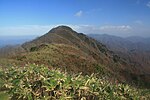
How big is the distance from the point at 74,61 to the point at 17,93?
37.4 meters

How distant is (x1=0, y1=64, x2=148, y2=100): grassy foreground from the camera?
356 inches

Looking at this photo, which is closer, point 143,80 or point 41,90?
point 41,90

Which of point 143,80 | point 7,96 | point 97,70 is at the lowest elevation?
point 143,80

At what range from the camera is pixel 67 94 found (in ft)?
29.7

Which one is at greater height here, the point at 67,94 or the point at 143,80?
the point at 67,94

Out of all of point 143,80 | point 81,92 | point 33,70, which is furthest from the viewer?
point 143,80

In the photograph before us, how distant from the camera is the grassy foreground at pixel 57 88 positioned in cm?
903

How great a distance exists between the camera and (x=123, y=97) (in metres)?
9.51

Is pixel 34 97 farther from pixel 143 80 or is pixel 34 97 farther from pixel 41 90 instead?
pixel 143 80

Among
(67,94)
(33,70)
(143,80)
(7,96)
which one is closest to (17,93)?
(7,96)

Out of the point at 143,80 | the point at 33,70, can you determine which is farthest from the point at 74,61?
the point at 33,70

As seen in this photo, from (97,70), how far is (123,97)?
38799 mm

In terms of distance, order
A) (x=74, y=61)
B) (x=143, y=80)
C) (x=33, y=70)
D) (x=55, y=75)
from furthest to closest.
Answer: (x=143, y=80) < (x=74, y=61) < (x=33, y=70) < (x=55, y=75)

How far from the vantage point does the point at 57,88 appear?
9.12 meters
